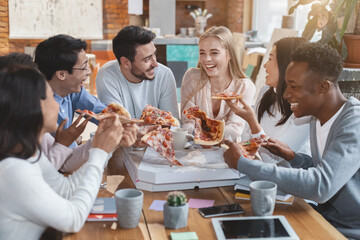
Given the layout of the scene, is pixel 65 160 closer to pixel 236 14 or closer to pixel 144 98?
pixel 144 98

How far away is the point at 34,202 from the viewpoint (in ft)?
3.88

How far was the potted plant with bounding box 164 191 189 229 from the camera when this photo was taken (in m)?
1.29

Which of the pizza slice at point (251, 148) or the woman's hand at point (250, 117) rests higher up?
the woman's hand at point (250, 117)

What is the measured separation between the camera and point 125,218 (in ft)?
4.23

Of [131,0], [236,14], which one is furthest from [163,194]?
[236,14]

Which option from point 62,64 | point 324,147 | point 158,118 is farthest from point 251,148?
point 62,64

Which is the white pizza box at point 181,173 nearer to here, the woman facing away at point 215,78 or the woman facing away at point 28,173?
the woman facing away at point 28,173

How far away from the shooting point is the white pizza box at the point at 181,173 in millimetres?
1583

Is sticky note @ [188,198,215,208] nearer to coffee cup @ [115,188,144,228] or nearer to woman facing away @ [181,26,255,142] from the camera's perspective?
coffee cup @ [115,188,144,228]

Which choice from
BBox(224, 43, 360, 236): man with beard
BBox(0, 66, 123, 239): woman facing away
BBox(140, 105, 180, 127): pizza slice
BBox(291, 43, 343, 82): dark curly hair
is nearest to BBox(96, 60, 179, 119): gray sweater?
BBox(140, 105, 180, 127): pizza slice

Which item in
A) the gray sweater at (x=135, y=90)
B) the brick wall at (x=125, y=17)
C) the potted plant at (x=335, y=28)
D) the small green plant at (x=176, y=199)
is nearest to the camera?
the small green plant at (x=176, y=199)

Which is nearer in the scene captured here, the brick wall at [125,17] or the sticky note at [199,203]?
the sticky note at [199,203]

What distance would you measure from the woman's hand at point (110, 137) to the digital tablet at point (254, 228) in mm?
414

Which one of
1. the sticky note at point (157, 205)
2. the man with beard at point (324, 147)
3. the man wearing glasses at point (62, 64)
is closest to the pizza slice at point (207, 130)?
the man with beard at point (324, 147)
